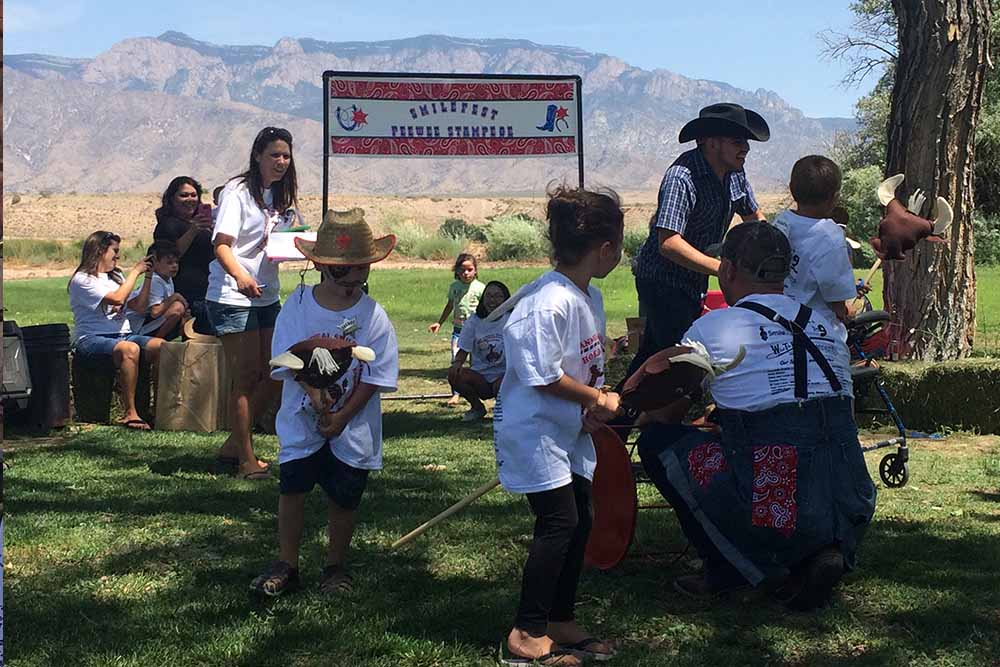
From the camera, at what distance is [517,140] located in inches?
453

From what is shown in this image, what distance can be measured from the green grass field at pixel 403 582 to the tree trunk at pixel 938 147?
7.62ft

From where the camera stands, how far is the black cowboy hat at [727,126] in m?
5.54

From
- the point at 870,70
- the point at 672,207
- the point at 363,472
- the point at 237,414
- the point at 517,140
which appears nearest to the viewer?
the point at 363,472

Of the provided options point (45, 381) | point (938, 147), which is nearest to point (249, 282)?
point (45, 381)

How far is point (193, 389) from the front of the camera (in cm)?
892

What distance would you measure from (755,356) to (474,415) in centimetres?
543

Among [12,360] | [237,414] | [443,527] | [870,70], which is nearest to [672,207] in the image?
[443,527]

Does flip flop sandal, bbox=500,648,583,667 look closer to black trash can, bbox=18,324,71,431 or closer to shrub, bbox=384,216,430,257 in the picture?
black trash can, bbox=18,324,71,431

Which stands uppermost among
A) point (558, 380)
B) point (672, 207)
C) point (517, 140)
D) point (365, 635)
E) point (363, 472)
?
point (517, 140)

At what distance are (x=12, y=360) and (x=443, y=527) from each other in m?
3.99

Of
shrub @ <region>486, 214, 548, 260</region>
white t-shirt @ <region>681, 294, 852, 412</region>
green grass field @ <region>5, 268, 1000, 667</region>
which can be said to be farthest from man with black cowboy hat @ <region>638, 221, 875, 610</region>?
shrub @ <region>486, 214, 548, 260</region>

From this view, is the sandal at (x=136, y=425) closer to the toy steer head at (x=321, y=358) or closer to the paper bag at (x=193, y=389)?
the paper bag at (x=193, y=389)

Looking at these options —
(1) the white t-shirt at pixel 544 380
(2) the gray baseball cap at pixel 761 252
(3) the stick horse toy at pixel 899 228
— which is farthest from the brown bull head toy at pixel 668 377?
(3) the stick horse toy at pixel 899 228

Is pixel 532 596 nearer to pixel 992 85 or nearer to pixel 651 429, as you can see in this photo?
pixel 651 429
